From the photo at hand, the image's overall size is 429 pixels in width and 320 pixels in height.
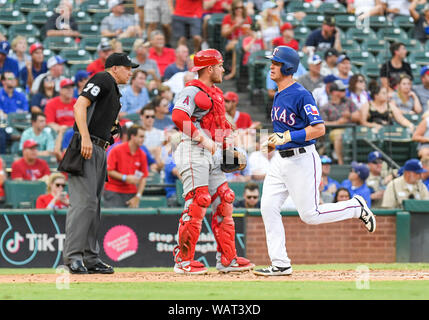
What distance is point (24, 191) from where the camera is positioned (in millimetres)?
12258

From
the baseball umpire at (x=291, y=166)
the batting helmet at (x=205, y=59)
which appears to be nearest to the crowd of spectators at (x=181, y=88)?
the batting helmet at (x=205, y=59)

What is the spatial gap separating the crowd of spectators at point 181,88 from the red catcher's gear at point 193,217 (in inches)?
111

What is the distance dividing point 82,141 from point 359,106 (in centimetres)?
706

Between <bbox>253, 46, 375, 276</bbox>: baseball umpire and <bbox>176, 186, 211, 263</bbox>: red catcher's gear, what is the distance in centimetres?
53

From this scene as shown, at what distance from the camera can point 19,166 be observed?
499 inches

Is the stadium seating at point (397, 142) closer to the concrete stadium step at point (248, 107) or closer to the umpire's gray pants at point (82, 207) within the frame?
the concrete stadium step at point (248, 107)

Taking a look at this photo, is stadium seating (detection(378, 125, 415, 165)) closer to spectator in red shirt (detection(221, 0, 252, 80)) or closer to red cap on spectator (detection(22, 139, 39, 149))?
spectator in red shirt (detection(221, 0, 252, 80))

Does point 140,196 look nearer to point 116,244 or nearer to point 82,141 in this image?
point 116,244

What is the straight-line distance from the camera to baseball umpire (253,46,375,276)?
7.44 m

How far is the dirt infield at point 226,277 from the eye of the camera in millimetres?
7473

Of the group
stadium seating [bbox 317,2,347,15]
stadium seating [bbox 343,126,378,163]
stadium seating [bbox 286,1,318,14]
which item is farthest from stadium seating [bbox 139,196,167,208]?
stadium seating [bbox 317,2,347,15]

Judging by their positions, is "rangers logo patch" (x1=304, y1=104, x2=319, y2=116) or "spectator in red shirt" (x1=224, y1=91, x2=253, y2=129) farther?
"spectator in red shirt" (x1=224, y1=91, x2=253, y2=129)
